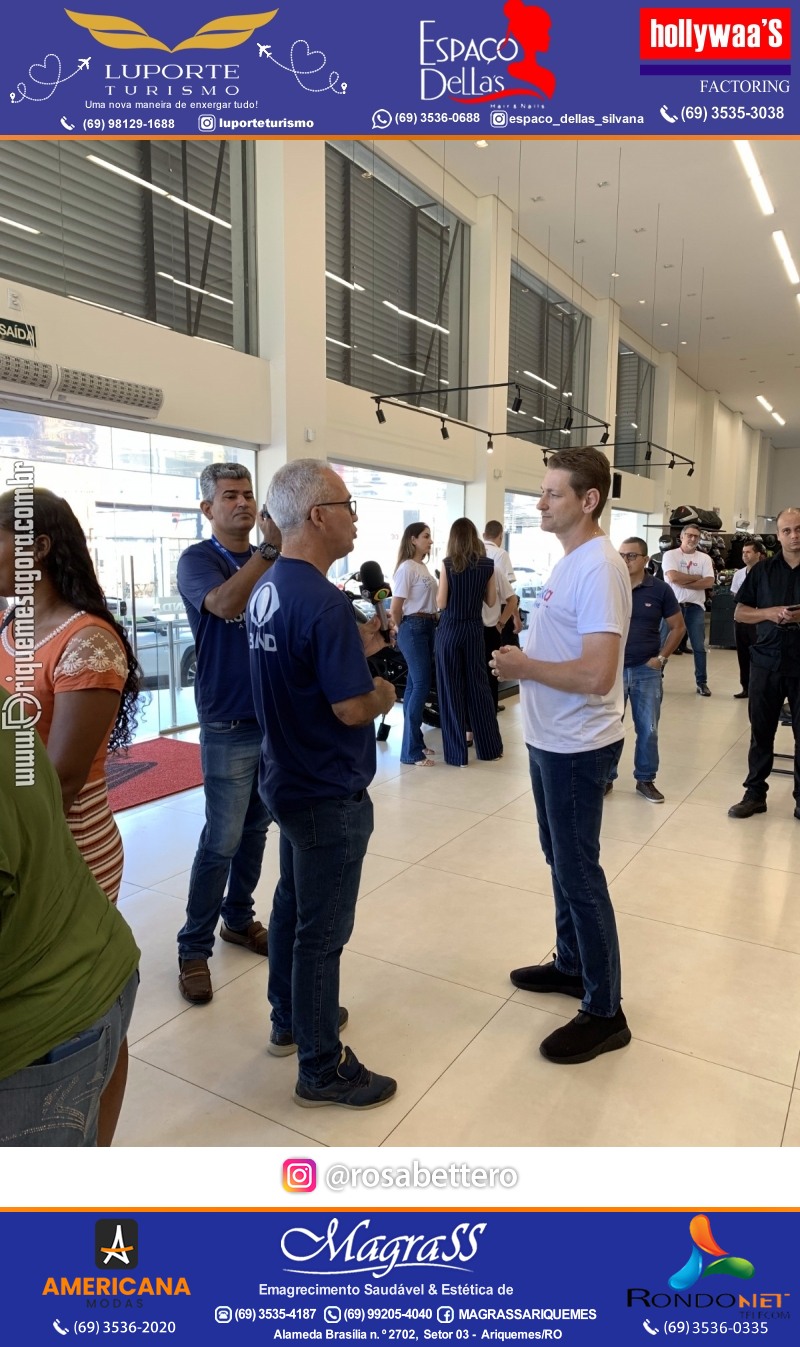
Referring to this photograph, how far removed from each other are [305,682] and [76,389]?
148 inches

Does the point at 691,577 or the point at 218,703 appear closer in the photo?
the point at 218,703

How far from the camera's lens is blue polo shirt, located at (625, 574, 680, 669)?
446 centimetres

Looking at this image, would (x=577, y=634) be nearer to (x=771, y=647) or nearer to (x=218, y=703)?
(x=218, y=703)

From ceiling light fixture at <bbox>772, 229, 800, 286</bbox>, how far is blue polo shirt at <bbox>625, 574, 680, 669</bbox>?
8909 mm

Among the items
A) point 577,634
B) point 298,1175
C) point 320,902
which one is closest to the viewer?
point 298,1175

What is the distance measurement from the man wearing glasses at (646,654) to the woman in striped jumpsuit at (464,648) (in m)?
0.94

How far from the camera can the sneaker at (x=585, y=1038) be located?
2129 millimetres

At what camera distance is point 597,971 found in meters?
2.14
